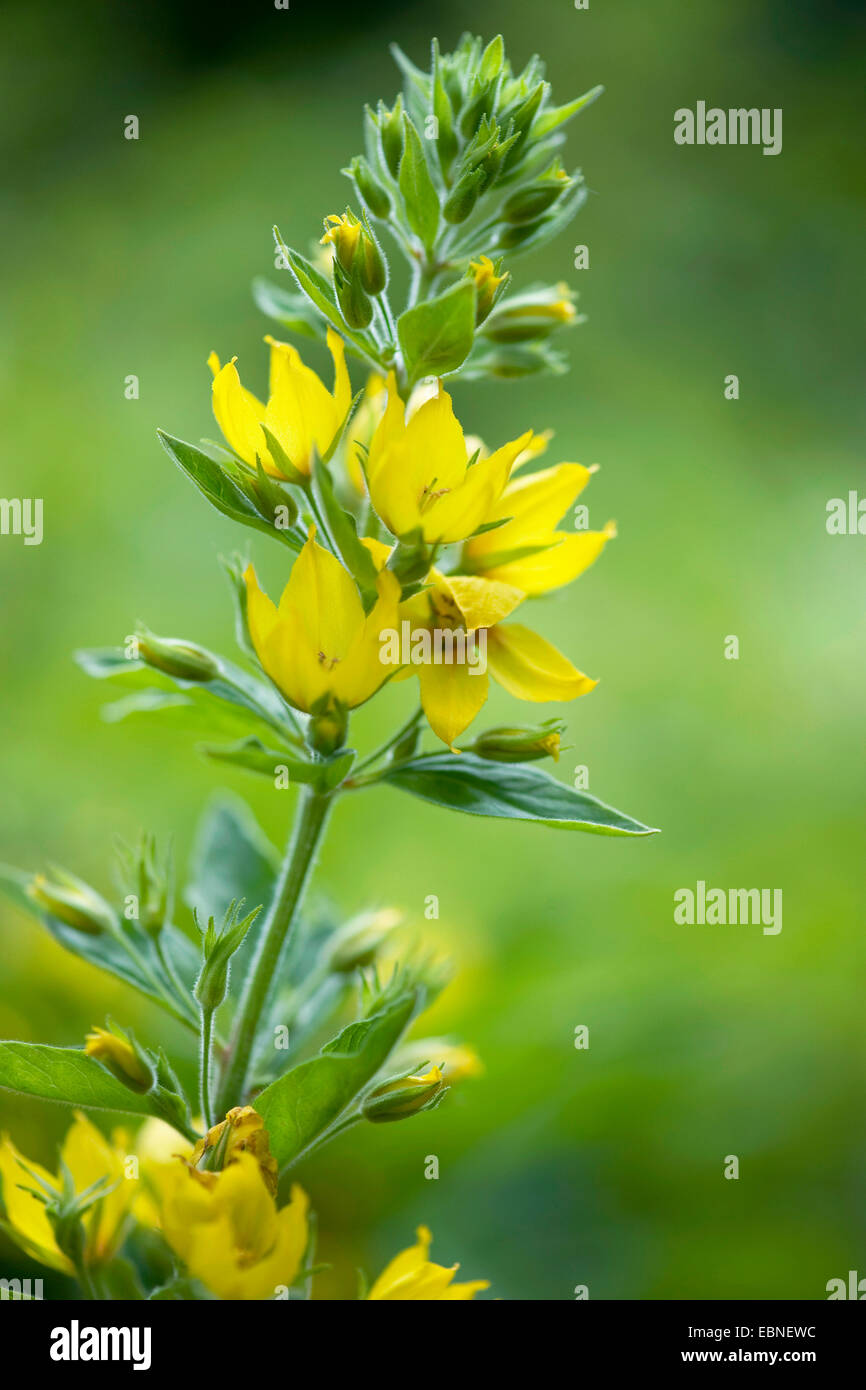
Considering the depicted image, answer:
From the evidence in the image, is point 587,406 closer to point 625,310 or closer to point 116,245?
point 625,310

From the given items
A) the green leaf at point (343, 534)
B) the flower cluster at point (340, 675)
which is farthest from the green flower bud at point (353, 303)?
the green leaf at point (343, 534)

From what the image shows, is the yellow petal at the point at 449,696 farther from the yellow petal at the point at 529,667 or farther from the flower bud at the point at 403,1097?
the flower bud at the point at 403,1097

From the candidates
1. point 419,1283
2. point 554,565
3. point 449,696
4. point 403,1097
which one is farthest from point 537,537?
point 419,1283

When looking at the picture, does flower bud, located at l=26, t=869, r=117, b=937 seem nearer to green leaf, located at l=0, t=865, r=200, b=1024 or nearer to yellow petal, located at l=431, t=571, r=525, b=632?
green leaf, located at l=0, t=865, r=200, b=1024

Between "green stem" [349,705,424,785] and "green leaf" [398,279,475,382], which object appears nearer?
"green leaf" [398,279,475,382]

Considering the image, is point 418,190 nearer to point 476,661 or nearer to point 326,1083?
point 476,661

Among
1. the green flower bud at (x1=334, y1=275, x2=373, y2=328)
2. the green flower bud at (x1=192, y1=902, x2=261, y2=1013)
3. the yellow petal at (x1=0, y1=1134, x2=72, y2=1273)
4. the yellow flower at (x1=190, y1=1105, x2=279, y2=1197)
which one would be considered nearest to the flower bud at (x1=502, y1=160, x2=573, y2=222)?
the green flower bud at (x1=334, y1=275, x2=373, y2=328)

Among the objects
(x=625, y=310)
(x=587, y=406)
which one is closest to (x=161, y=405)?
(x=587, y=406)
